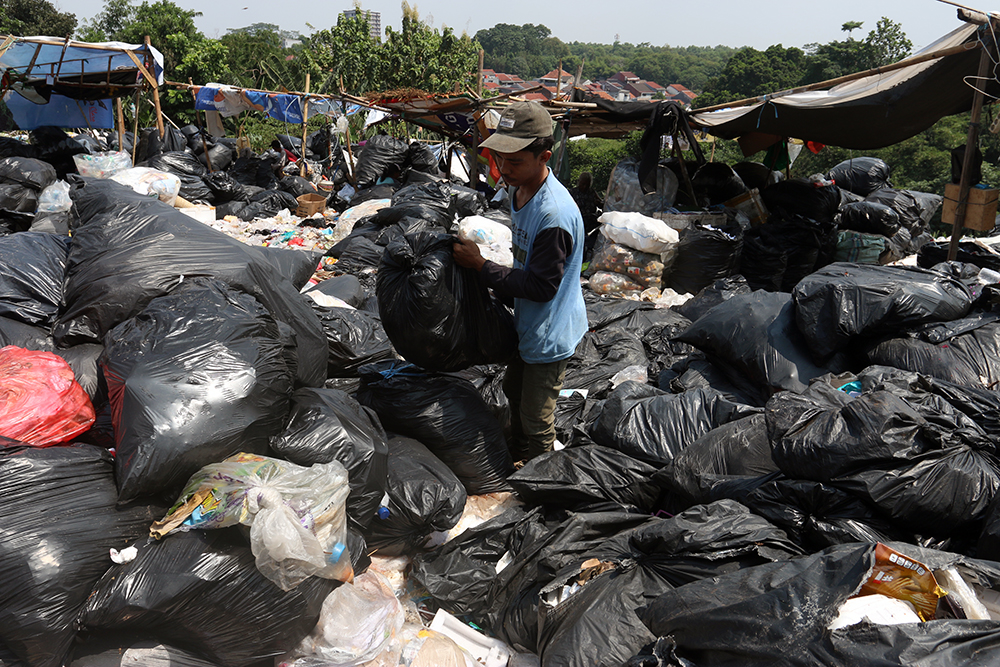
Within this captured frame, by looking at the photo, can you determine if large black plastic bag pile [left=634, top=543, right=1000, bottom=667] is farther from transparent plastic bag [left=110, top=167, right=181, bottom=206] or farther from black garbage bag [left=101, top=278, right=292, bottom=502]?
transparent plastic bag [left=110, top=167, right=181, bottom=206]

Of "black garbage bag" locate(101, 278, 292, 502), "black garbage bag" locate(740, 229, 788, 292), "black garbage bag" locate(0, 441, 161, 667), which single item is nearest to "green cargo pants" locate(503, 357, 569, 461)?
"black garbage bag" locate(101, 278, 292, 502)

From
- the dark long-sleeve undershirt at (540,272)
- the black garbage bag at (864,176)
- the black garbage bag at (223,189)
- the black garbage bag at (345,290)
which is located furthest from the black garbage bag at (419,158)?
the dark long-sleeve undershirt at (540,272)

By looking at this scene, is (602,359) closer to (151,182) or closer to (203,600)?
(203,600)

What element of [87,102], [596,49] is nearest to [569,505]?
[87,102]

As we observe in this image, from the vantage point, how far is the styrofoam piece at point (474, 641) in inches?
71.1

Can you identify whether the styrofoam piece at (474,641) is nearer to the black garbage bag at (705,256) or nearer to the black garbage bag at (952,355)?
the black garbage bag at (952,355)

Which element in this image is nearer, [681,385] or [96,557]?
[96,557]

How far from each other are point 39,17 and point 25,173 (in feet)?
109

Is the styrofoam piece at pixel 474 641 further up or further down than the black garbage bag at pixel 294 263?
further down

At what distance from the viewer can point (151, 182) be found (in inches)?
283

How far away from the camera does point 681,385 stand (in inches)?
119

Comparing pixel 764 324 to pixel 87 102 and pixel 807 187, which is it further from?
pixel 87 102

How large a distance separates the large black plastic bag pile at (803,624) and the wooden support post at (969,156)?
414 centimetres

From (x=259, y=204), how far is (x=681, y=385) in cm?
783
